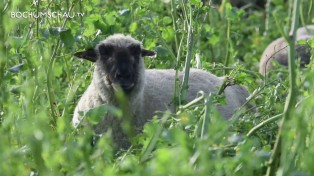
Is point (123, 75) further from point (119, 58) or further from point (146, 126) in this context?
point (146, 126)

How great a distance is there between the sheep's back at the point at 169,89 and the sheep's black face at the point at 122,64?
0.92 ft

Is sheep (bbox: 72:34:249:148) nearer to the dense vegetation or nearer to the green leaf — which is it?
the dense vegetation

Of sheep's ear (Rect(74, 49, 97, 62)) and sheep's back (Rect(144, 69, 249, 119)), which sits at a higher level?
sheep's ear (Rect(74, 49, 97, 62))

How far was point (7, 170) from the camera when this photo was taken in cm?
342

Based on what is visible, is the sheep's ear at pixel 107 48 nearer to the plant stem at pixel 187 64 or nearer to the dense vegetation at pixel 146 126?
the dense vegetation at pixel 146 126

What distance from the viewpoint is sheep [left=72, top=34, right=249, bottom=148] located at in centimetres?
589

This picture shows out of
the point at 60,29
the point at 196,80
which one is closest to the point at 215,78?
the point at 196,80

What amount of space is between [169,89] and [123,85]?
23.1 inches

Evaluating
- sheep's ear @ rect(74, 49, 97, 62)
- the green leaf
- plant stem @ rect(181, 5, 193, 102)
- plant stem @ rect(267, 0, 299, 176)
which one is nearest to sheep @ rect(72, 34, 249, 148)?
sheep's ear @ rect(74, 49, 97, 62)

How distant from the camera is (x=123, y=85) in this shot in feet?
19.3

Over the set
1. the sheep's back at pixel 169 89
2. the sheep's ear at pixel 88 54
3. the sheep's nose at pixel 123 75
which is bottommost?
the sheep's back at pixel 169 89

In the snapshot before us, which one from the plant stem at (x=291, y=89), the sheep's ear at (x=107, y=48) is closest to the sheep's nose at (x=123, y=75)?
the sheep's ear at (x=107, y=48)

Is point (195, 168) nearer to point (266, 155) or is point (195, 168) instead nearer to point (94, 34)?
point (266, 155)

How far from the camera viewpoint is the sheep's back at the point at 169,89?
6.20 meters
